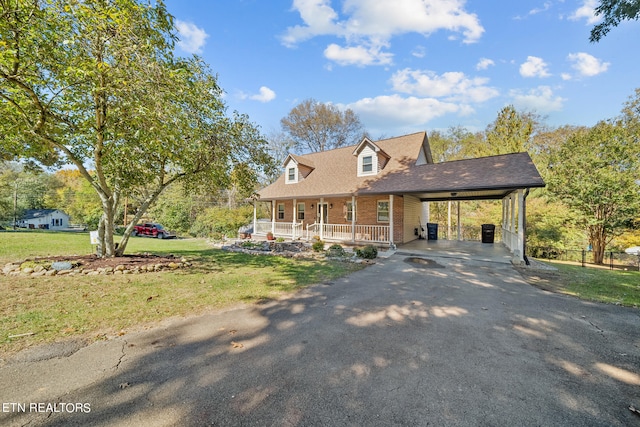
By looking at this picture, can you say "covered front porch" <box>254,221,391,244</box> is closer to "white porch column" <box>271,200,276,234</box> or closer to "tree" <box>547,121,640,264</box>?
"white porch column" <box>271,200,276,234</box>

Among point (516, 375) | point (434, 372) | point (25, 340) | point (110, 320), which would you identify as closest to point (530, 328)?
point (516, 375)

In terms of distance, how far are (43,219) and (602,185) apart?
7506cm

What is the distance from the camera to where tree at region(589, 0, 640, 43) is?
19.1 feet

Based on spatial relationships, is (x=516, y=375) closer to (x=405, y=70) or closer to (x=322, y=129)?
(x=405, y=70)

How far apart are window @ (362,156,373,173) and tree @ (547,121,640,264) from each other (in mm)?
10637

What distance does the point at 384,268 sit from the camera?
30.1 ft

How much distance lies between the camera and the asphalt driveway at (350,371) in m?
2.34

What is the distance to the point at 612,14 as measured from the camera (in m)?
6.32

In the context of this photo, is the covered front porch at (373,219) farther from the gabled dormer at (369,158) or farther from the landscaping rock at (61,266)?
the landscaping rock at (61,266)

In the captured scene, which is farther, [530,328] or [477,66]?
[477,66]

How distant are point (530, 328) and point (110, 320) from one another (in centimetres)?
710

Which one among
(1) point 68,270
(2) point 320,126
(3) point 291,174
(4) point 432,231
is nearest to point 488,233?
(4) point 432,231

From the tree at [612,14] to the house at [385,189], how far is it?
448 centimetres

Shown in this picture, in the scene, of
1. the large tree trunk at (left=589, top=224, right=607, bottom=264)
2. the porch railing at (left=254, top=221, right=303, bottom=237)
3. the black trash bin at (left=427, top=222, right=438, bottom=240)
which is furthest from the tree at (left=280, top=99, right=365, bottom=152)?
the large tree trunk at (left=589, top=224, right=607, bottom=264)
